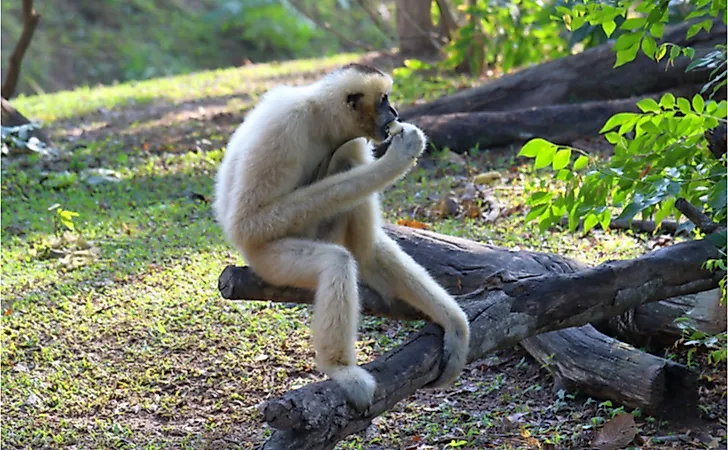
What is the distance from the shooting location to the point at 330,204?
4.13m

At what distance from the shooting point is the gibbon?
152 inches

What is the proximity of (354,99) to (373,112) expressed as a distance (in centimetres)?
12

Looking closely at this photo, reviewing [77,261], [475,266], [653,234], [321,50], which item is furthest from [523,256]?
[321,50]

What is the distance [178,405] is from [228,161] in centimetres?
140

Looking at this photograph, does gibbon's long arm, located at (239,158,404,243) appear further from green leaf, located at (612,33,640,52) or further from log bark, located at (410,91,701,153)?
log bark, located at (410,91,701,153)

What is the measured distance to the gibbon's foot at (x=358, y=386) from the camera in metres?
3.52

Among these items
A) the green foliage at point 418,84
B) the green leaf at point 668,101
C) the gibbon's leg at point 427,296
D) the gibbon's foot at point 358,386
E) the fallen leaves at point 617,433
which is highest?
the green leaf at point 668,101

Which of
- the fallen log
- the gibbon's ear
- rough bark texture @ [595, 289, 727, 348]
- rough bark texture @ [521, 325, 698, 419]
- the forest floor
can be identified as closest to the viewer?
the fallen log

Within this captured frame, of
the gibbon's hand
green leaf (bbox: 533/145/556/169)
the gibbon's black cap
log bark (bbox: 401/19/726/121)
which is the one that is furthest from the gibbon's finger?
log bark (bbox: 401/19/726/121)

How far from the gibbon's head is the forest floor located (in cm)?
136

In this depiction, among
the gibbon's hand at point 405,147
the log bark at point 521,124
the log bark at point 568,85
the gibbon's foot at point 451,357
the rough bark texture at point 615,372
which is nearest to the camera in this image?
the gibbon's foot at point 451,357

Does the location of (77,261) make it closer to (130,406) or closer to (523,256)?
(130,406)

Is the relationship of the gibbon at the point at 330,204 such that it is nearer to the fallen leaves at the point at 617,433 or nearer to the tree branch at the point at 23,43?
the fallen leaves at the point at 617,433

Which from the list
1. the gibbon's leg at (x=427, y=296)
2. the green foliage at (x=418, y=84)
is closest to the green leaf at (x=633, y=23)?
the gibbon's leg at (x=427, y=296)
